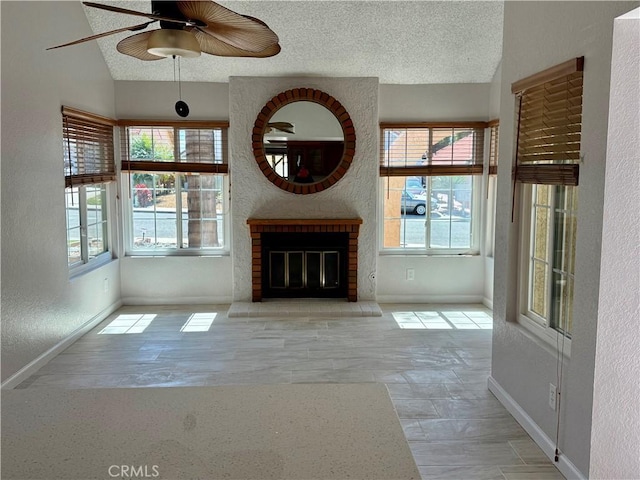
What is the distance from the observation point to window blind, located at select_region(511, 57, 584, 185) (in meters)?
2.90

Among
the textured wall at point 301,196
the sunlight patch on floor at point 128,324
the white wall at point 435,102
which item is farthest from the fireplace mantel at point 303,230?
the white wall at point 435,102

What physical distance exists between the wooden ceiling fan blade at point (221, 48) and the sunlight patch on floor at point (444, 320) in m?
3.54

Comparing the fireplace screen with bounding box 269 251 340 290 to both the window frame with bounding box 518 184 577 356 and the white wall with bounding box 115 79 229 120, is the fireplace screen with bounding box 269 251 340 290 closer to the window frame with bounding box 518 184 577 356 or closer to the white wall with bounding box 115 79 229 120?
the white wall with bounding box 115 79 229 120

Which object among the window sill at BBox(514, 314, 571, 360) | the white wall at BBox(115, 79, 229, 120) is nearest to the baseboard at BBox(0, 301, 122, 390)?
the white wall at BBox(115, 79, 229, 120)

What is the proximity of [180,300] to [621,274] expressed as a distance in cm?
509

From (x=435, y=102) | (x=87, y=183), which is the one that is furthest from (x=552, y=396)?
(x=87, y=183)

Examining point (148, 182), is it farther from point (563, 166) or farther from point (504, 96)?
point (563, 166)

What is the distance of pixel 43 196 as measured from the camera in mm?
4602

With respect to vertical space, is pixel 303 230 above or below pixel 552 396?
above

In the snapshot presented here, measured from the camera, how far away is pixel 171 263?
21.7 ft

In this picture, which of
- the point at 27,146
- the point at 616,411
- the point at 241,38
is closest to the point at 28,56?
the point at 27,146

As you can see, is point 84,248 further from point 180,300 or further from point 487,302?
point 487,302

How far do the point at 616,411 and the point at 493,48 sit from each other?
4279mm

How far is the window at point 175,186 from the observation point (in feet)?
21.2
